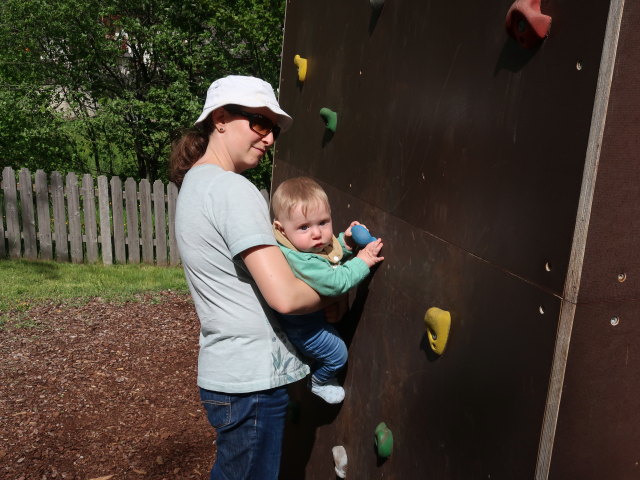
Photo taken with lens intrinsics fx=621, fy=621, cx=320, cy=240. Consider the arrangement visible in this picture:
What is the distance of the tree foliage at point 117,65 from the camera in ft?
29.7

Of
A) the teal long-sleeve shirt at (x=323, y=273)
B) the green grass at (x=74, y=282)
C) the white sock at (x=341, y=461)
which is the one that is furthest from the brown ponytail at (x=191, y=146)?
the green grass at (x=74, y=282)

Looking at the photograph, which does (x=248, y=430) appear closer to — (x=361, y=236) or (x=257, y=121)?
(x=361, y=236)

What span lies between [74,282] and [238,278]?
565cm

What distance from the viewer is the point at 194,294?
205cm

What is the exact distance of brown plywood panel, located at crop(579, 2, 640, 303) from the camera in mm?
1096

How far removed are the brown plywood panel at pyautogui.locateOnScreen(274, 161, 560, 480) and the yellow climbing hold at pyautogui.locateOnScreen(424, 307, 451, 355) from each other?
28 millimetres

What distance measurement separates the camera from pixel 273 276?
1.71 m

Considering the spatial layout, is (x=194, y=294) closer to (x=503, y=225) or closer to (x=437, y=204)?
(x=437, y=204)

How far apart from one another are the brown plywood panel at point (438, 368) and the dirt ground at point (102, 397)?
1345 mm

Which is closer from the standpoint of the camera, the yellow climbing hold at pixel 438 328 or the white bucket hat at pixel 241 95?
the yellow climbing hold at pixel 438 328

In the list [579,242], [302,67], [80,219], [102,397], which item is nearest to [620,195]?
[579,242]

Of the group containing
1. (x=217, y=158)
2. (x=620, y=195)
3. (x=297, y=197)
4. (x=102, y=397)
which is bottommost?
(x=102, y=397)

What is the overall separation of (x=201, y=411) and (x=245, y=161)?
104 inches

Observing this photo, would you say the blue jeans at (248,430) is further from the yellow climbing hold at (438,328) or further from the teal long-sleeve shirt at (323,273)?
the yellow climbing hold at (438,328)
